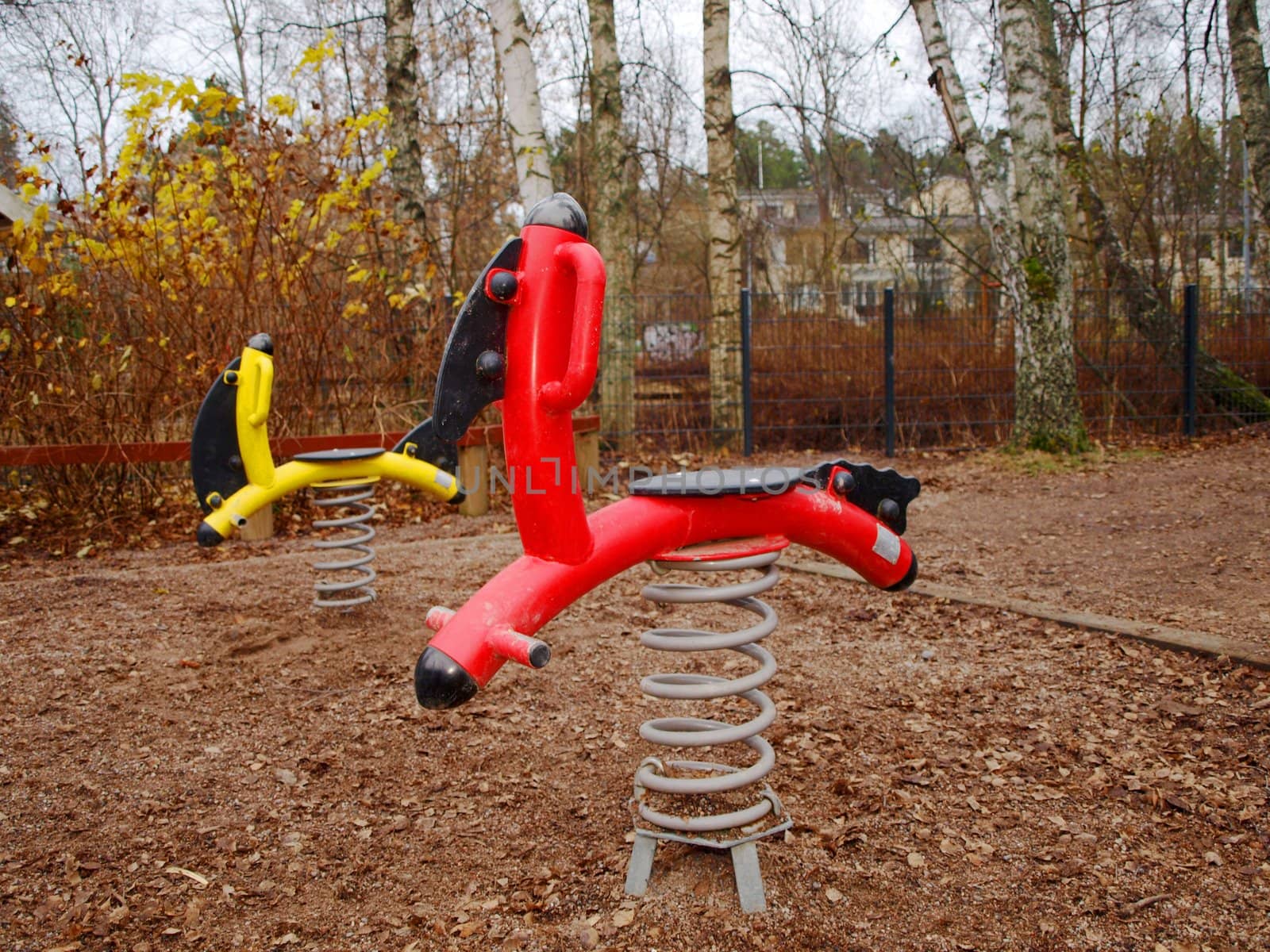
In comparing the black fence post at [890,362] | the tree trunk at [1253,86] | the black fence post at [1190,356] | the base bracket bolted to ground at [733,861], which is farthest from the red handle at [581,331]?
the tree trunk at [1253,86]

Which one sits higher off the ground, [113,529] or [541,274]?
[541,274]

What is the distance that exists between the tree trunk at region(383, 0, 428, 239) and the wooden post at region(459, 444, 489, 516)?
351cm

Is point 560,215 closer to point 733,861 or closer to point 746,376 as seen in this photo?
point 733,861

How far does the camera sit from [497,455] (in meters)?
7.15

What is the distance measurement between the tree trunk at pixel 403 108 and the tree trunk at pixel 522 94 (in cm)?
116

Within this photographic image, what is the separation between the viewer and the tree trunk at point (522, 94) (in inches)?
341

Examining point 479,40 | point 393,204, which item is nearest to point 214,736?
point 393,204

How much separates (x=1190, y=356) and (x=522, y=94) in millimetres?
7176

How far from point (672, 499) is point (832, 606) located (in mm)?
2526

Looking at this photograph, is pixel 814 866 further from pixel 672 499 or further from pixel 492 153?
pixel 492 153

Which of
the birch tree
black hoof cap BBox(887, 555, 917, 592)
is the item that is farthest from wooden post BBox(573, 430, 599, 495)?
black hoof cap BBox(887, 555, 917, 592)

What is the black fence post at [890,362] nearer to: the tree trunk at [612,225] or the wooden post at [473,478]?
the tree trunk at [612,225]

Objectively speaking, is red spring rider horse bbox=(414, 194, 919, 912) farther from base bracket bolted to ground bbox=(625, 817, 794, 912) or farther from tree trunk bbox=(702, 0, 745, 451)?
tree trunk bbox=(702, 0, 745, 451)

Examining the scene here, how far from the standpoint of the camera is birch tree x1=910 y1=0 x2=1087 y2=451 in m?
8.21
